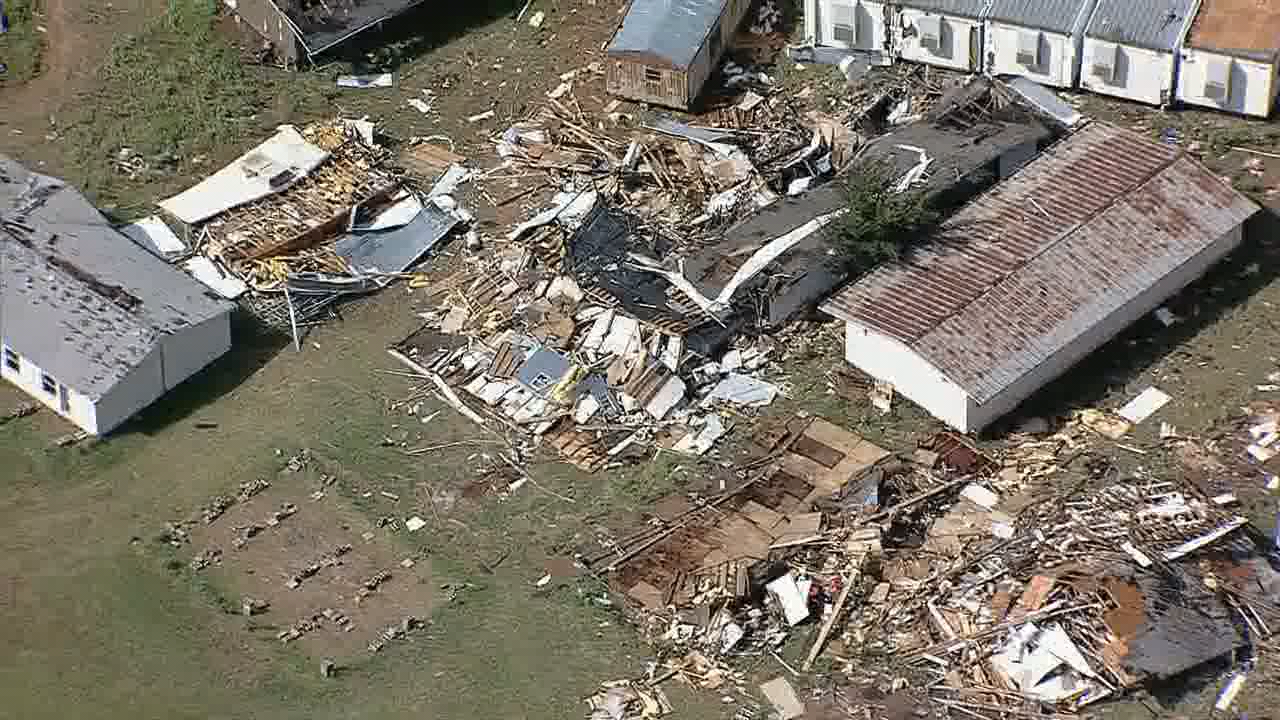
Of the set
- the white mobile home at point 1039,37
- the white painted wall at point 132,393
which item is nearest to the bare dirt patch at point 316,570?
the white painted wall at point 132,393

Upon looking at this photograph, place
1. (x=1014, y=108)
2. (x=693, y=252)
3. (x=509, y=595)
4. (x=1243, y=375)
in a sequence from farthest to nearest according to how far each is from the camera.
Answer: (x=1014, y=108)
(x=693, y=252)
(x=1243, y=375)
(x=509, y=595)

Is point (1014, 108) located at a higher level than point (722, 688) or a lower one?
higher

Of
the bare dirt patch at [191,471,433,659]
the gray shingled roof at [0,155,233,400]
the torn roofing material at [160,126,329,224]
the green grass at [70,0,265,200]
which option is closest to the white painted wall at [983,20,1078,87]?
the torn roofing material at [160,126,329,224]

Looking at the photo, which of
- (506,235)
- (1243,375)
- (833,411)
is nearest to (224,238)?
(506,235)

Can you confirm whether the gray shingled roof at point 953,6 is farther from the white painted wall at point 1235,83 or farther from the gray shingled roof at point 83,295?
the gray shingled roof at point 83,295

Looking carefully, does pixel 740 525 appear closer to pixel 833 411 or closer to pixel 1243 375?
pixel 833 411

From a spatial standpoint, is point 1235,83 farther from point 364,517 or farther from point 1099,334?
point 364,517
